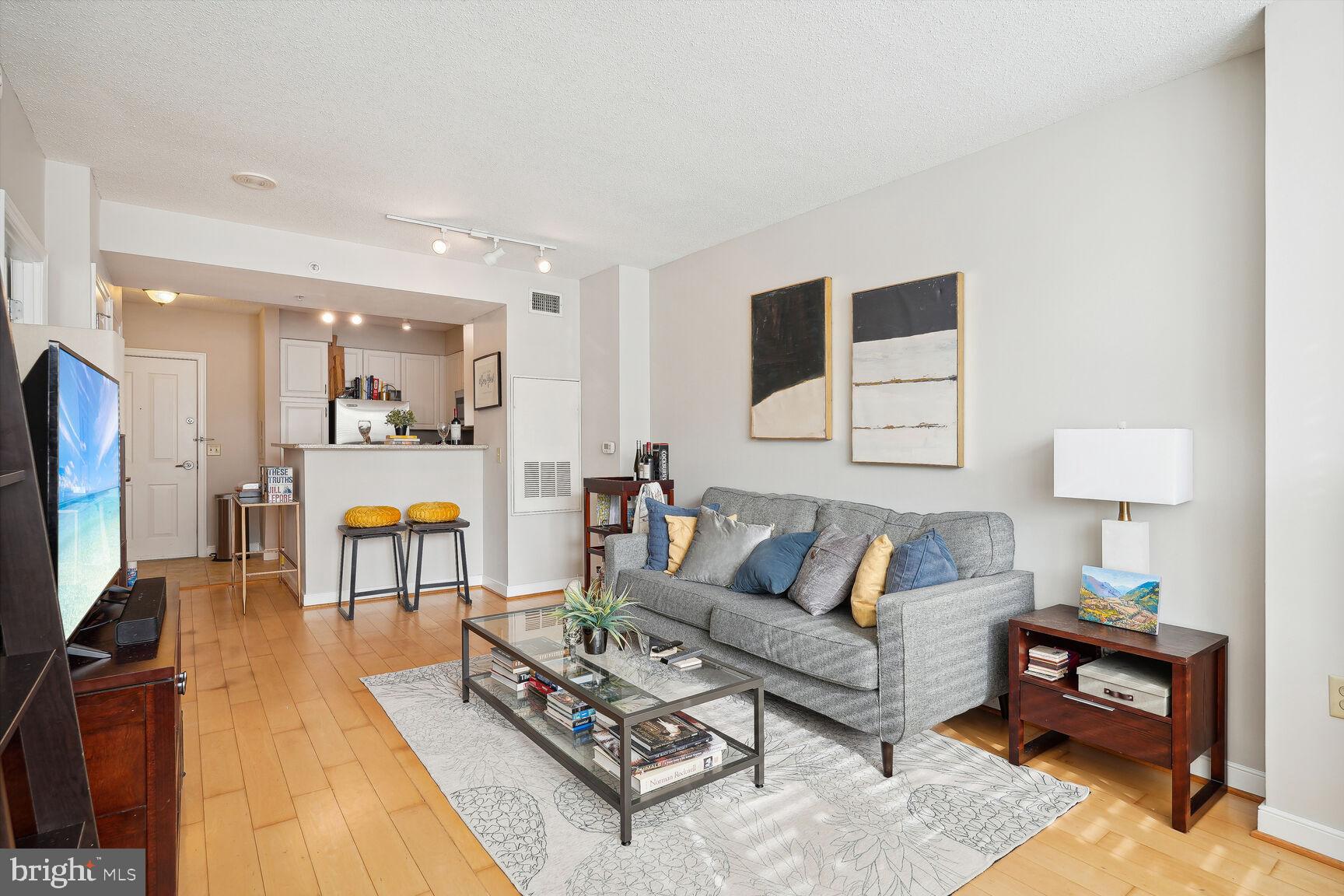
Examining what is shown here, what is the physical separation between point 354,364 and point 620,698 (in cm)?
661

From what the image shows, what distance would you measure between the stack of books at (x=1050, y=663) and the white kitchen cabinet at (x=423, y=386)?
694 cm

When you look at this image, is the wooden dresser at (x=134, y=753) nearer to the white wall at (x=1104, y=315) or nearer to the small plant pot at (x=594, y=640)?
the small plant pot at (x=594, y=640)

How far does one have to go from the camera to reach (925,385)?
344cm

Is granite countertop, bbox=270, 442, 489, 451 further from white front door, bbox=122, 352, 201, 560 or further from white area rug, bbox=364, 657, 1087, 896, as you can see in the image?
white area rug, bbox=364, 657, 1087, 896

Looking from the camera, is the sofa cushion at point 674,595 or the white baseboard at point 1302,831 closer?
the white baseboard at point 1302,831

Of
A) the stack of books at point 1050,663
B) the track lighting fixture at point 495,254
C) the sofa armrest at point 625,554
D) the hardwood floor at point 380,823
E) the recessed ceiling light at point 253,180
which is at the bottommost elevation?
the hardwood floor at point 380,823

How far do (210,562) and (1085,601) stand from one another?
761 centimetres

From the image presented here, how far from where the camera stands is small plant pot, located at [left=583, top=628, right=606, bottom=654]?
2.76 m

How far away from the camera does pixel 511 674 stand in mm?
3082

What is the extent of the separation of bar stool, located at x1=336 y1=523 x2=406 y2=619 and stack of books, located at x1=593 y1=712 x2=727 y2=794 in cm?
305

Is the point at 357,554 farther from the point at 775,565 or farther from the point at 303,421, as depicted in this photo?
the point at 775,565

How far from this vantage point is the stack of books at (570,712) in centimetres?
259

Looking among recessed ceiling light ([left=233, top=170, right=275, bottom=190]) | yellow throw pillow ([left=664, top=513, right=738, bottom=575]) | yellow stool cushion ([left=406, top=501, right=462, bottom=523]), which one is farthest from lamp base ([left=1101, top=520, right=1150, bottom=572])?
yellow stool cushion ([left=406, top=501, right=462, bottom=523])

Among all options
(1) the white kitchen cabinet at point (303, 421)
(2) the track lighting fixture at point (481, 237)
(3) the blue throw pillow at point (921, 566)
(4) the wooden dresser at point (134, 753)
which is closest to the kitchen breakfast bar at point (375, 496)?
(1) the white kitchen cabinet at point (303, 421)
